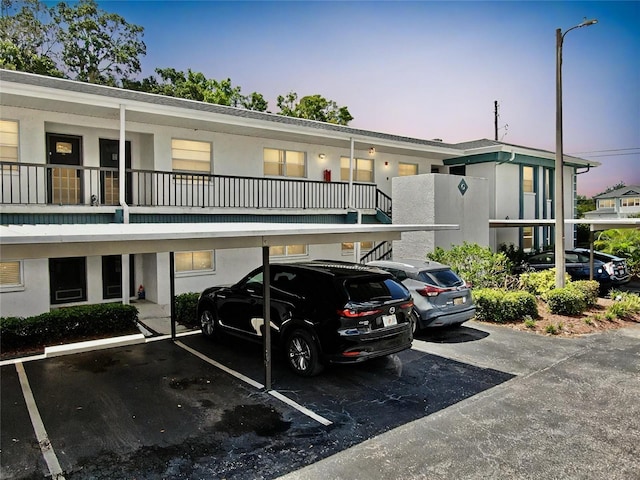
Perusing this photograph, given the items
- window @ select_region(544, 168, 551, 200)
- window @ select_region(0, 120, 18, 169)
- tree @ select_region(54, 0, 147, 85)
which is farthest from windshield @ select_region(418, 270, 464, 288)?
tree @ select_region(54, 0, 147, 85)

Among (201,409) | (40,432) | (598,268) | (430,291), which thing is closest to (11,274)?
(40,432)

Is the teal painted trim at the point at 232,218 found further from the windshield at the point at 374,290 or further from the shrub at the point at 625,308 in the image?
the shrub at the point at 625,308

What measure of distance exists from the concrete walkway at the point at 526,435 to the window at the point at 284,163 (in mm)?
9482

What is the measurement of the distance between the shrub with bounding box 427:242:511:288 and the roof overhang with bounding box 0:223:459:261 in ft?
17.0

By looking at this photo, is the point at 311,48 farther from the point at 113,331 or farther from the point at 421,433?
the point at 421,433

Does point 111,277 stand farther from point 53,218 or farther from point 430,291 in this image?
point 430,291

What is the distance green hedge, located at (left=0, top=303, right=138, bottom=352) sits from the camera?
332 inches

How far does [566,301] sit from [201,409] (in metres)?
8.89

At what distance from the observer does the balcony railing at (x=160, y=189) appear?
10.5 meters

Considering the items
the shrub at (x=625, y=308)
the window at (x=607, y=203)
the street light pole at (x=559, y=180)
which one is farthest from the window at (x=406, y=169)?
the window at (x=607, y=203)

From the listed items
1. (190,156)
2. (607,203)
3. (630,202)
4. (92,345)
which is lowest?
(92,345)

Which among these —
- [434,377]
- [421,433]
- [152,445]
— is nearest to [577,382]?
[434,377]

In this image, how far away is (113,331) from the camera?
31.5 ft

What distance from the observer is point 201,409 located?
5.76m
